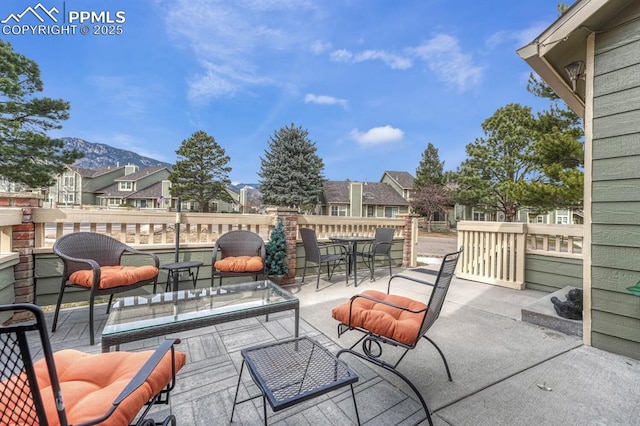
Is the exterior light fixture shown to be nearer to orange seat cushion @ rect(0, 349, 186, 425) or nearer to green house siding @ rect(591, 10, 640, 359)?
green house siding @ rect(591, 10, 640, 359)

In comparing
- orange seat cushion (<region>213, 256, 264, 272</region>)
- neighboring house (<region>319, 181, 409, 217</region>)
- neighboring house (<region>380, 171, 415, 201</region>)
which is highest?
neighboring house (<region>380, 171, 415, 201</region>)

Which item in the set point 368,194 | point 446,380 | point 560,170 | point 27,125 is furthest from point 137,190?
point 446,380

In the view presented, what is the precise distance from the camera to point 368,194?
92.0 feet

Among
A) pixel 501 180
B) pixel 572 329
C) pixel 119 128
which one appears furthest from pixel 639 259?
pixel 119 128

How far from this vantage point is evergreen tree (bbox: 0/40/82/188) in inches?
428

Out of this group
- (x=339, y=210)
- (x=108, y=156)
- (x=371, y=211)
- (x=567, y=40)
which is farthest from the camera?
(x=108, y=156)

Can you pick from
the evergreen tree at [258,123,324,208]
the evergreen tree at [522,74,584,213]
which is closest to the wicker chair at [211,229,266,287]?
the evergreen tree at [522,74,584,213]

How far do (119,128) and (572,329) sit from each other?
46.8m

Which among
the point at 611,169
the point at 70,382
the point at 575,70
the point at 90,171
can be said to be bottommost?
the point at 70,382

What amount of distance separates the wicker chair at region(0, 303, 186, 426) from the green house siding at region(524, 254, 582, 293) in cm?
509

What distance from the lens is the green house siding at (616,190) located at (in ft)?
7.70

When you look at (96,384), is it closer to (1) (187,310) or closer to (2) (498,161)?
(1) (187,310)

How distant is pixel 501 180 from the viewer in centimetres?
1819

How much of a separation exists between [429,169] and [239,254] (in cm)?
2557
